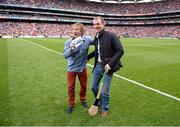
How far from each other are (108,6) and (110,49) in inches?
3653

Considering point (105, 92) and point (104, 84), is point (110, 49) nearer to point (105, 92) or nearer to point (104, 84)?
point (104, 84)

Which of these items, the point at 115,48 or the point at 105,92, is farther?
the point at 105,92

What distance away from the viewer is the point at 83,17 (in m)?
83.4

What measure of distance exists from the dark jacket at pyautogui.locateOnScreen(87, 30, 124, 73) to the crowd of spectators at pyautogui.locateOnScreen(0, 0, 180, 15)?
67.4 meters

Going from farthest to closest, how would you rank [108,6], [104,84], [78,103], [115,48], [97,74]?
1. [108,6]
2. [78,103]
3. [97,74]
4. [104,84]
5. [115,48]

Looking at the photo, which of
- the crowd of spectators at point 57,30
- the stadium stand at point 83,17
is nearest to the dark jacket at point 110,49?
the crowd of spectators at point 57,30

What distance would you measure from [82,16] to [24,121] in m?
80.8

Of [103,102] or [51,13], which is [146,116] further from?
[51,13]

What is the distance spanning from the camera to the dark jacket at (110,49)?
4.96 metres

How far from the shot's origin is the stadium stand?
6462 centimetres

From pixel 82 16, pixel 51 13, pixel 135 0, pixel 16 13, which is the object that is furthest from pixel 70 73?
pixel 135 0

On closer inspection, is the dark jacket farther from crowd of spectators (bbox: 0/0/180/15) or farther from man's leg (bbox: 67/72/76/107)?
crowd of spectators (bbox: 0/0/180/15)

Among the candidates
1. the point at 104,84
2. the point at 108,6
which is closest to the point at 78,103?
the point at 104,84

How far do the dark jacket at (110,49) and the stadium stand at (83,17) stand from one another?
5563cm
